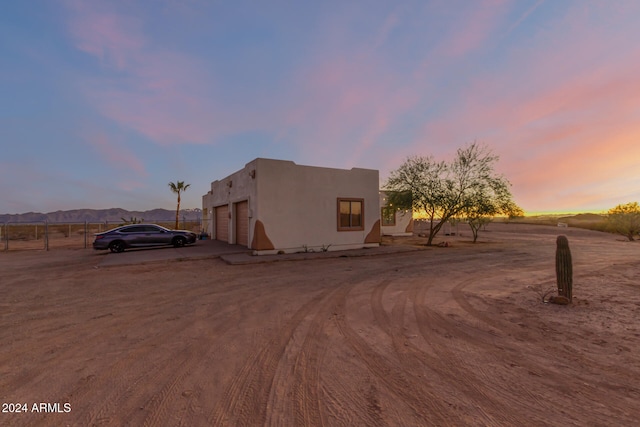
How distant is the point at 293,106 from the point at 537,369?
665 inches

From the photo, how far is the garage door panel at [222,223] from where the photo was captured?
20.6 meters

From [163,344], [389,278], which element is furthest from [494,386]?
[389,278]

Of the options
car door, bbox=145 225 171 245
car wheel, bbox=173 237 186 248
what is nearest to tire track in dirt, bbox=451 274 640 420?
car wheel, bbox=173 237 186 248

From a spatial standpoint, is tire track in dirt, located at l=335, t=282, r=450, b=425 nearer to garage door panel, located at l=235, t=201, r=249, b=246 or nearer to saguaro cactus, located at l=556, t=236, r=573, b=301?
saguaro cactus, located at l=556, t=236, r=573, b=301

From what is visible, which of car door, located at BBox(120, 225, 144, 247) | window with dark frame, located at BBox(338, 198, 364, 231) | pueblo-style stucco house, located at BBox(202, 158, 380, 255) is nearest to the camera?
pueblo-style stucco house, located at BBox(202, 158, 380, 255)

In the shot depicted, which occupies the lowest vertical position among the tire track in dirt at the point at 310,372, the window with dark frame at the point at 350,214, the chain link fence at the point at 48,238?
the tire track in dirt at the point at 310,372

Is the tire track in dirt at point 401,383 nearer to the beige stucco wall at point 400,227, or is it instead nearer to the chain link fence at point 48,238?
the chain link fence at point 48,238

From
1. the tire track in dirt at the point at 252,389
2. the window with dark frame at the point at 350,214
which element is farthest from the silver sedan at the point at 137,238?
the tire track in dirt at the point at 252,389

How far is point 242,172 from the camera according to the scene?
16641mm

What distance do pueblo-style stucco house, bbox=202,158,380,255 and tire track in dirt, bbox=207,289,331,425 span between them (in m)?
10.4

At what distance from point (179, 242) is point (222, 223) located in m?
4.09

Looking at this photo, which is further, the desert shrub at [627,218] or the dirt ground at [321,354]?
the desert shrub at [627,218]

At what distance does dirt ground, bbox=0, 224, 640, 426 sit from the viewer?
2787mm

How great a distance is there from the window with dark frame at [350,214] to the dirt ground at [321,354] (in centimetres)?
867
